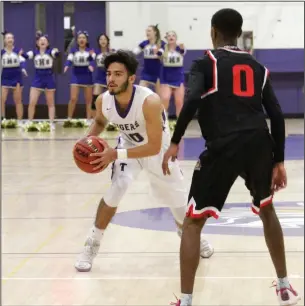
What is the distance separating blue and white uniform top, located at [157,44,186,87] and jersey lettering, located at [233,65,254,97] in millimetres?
11569

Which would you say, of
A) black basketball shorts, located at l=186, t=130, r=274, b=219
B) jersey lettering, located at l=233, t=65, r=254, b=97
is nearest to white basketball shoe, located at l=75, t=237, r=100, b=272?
black basketball shorts, located at l=186, t=130, r=274, b=219

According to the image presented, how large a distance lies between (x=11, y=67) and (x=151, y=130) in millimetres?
12307

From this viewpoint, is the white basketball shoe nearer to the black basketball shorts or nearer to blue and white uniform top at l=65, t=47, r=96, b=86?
the black basketball shorts

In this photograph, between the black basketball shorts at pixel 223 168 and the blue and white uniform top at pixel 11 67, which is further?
the blue and white uniform top at pixel 11 67

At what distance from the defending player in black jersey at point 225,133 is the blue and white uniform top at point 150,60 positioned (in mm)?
11865

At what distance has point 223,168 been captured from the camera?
3818mm

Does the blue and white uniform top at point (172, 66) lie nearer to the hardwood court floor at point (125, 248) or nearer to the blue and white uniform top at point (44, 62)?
the blue and white uniform top at point (44, 62)

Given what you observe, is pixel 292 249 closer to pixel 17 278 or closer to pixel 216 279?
pixel 216 279

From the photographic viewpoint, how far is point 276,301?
423 centimetres

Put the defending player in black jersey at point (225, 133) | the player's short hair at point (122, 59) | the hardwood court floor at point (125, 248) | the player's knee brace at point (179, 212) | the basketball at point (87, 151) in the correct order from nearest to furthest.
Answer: the defending player in black jersey at point (225, 133) < the hardwood court floor at point (125, 248) < the basketball at point (87, 151) < the player's short hair at point (122, 59) < the player's knee brace at point (179, 212)

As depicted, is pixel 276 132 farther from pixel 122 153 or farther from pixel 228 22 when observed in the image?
pixel 122 153

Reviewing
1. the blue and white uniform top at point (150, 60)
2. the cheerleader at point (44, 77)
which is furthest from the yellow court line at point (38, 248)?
the cheerleader at point (44, 77)

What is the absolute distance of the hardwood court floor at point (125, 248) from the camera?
4.41 m

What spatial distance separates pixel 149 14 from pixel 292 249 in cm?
1384
